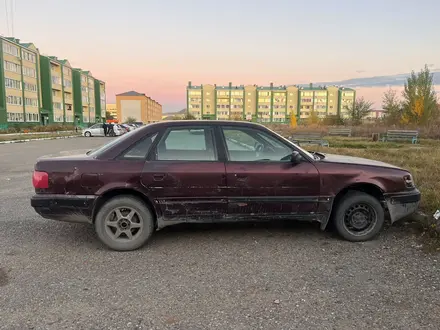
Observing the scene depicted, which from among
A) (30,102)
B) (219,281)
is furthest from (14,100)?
(219,281)

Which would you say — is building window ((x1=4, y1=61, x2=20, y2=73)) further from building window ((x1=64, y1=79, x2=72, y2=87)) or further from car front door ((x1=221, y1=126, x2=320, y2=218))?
car front door ((x1=221, y1=126, x2=320, y2=218))

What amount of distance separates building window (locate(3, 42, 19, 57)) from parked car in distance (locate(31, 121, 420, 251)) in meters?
59.9

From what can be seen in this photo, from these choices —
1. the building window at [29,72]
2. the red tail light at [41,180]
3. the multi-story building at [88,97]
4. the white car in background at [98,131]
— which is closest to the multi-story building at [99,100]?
the multi-story building at [88,97]

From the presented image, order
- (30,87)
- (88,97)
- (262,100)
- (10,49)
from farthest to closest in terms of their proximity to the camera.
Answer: (262,100)
(88,97)
(30,87)
(10,49)

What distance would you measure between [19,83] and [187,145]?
63.7 m

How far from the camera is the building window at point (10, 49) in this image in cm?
5184

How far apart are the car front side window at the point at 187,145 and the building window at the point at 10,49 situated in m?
60.2

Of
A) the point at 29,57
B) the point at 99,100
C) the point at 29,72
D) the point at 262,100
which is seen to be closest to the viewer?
the point at 29,57

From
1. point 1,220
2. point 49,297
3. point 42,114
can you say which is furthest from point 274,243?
point 42,114

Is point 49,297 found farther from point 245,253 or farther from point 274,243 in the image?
point 274,243

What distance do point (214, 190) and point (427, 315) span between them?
7.83 ft

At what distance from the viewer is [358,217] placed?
4.32m

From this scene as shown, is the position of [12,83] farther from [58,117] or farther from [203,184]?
[203,184]

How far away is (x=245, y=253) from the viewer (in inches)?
157
